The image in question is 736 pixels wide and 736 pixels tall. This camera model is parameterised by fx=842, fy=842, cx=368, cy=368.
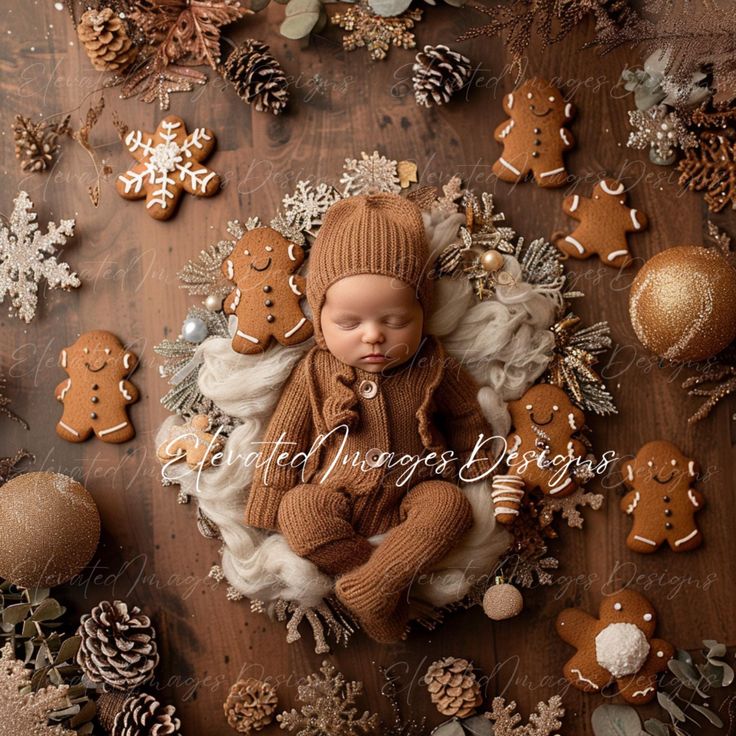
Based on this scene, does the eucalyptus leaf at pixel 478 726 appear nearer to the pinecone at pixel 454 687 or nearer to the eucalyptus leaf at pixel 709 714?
the pinecone at pixel 454 687

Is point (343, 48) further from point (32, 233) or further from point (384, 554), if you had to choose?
point (384, 554)

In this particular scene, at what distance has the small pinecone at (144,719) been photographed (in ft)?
5.94

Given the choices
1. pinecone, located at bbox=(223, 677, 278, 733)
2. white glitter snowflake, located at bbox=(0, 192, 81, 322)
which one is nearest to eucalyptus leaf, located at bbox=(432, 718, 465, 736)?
pinecone, located at bbox=(223, 677, 278, 733)

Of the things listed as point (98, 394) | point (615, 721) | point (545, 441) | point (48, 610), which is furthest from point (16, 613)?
point (615, 721)

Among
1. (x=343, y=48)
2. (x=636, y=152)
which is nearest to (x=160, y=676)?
(x=343, y=48)

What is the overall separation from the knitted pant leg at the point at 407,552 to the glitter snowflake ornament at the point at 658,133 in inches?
35.2

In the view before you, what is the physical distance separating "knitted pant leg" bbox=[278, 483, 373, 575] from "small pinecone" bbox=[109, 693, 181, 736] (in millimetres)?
517

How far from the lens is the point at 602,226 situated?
1.89m

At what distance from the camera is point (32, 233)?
1968 mm

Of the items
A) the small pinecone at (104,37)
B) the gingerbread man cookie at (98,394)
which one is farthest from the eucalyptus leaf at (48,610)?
the small pinecone at (104,37)

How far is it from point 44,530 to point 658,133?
5.16ft

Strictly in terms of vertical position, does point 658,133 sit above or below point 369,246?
above

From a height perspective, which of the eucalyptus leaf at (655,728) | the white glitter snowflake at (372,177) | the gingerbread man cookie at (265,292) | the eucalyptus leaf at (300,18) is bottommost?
the eucalyptus leaf at (655,728)

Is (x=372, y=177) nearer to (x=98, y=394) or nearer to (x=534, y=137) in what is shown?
(x=534, y=137)
